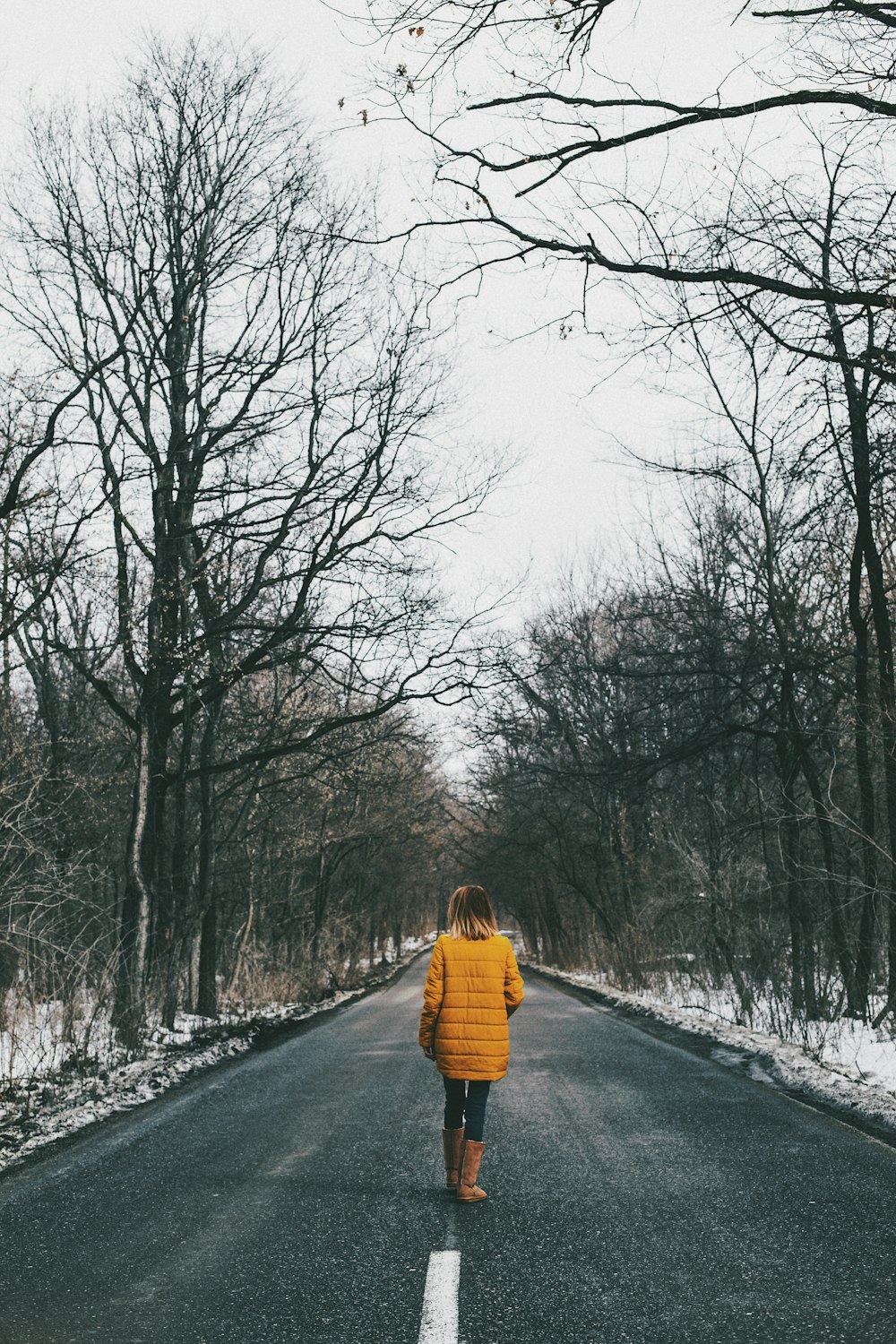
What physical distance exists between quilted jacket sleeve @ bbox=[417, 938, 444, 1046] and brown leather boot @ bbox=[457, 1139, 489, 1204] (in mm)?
583

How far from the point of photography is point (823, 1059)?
10.6 m

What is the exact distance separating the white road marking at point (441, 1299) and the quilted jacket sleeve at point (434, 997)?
4.46 feet

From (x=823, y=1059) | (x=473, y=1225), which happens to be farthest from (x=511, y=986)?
(x=823, y=1059)

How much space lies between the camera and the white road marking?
12.7ft

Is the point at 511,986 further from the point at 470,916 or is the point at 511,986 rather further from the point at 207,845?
the point at 207,845

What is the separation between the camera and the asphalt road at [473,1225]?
4.03m

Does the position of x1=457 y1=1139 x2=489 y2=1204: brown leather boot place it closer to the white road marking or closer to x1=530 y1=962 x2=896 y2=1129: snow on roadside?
the white road marking

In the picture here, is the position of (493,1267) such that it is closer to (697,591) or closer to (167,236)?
(697,591)

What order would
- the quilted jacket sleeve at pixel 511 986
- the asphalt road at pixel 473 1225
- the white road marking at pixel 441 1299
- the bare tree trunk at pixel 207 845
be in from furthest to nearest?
the bare tree trunk at pixel 207 845
the quilted jacket sleeve at pixel 511 986
the asphalt road at pixel 473 1225
the white road marking at pixel 441 1299

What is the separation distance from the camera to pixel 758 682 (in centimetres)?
1655

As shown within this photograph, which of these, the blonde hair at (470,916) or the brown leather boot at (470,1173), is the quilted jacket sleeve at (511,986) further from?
the brown leather boot at (470,1173)

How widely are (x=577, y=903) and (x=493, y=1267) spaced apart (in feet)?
113

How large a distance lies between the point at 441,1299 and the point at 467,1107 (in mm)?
1732

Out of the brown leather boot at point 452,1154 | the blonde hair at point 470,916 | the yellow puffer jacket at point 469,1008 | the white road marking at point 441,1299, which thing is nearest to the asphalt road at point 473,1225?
the white road marking at point 441,1299
